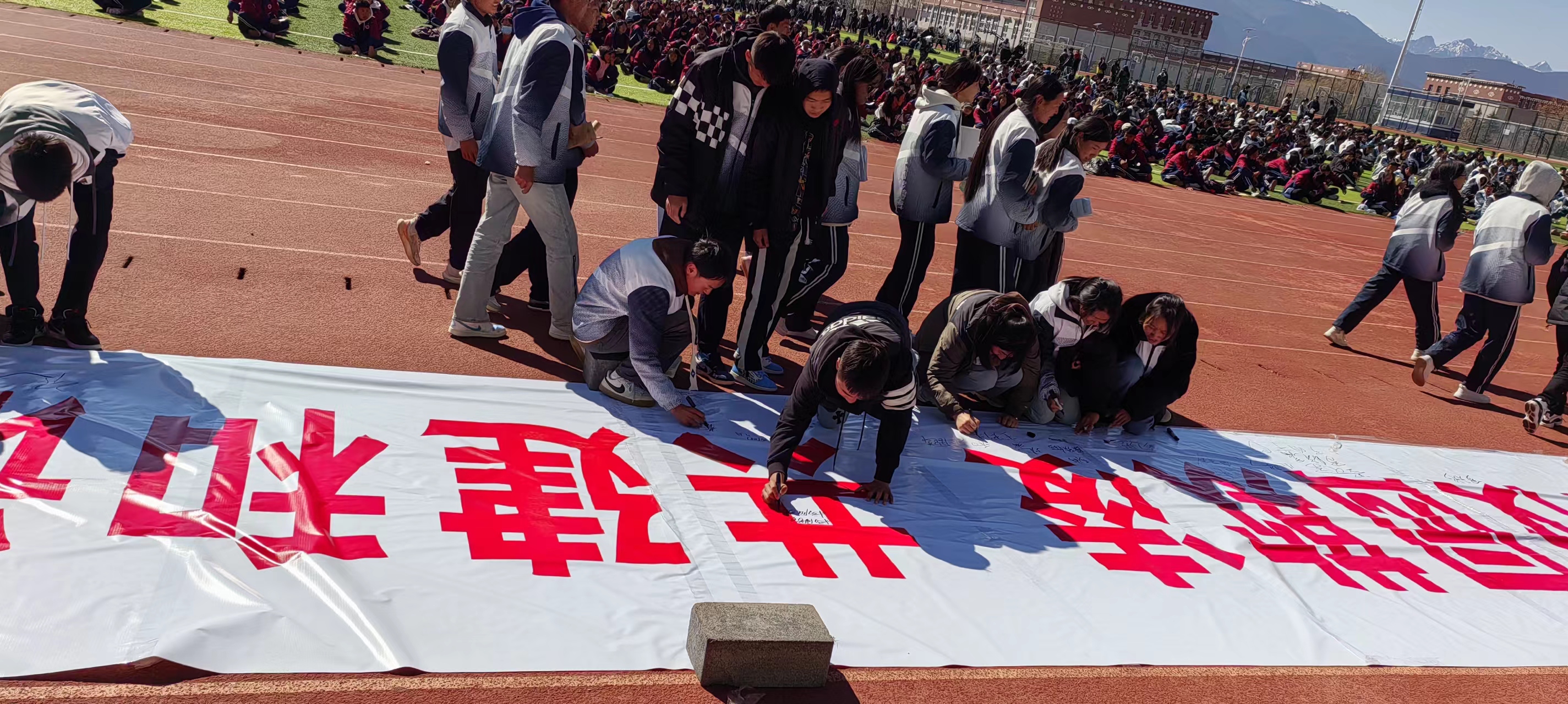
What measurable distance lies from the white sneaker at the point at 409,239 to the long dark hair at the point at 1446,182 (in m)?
7.07

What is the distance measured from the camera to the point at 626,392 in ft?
15.3

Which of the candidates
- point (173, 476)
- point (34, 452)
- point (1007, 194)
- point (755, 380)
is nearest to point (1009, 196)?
point (1007, 194)

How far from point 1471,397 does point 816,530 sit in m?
6.04

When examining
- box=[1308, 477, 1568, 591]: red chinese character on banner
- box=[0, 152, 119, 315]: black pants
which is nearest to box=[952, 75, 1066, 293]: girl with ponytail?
box=[1308, 477, 1568, 591]: red chinese character on banner

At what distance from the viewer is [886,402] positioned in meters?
4.02

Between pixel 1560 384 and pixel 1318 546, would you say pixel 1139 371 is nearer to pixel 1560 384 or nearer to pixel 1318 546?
pixel 1318 546

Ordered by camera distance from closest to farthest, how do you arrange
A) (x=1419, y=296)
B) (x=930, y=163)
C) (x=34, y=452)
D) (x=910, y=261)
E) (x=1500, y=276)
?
(x=34, y=452)
(x=930, y=163)
(x=910, y=261)
(x=1500, y=276)
(x=1419, y=296)

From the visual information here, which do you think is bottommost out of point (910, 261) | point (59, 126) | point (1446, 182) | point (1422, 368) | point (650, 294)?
point (1422, 368)

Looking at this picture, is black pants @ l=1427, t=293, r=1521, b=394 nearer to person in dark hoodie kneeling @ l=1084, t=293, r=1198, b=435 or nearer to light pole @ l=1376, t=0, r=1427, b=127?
person in dark hoodie kneeling @ l=1084, t=293, r=1198, b=435

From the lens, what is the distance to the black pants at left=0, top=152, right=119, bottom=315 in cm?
420

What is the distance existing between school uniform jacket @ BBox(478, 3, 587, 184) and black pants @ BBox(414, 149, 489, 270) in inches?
12.3

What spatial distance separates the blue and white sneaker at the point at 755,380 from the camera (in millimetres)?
5230

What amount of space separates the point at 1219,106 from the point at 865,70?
32747 millimetres

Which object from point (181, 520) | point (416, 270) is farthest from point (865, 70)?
point (181, 520)
